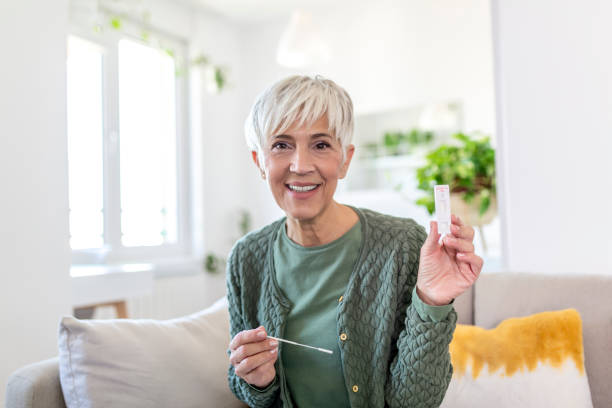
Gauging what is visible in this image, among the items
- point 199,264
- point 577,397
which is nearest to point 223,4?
point 199,264

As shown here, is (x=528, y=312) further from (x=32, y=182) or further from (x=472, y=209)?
(x=32, y=182)

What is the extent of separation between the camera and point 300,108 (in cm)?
105

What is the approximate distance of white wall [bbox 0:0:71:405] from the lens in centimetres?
157

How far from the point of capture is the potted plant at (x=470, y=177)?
7.80 feet

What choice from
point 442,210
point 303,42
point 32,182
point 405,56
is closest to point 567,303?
point 442,210

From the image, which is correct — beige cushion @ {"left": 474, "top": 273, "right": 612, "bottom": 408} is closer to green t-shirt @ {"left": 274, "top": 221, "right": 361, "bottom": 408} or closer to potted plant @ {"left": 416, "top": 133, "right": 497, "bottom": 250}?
green t-shirt @ {"left": 274, "top": 221, "right": 361, "bottom": 408}

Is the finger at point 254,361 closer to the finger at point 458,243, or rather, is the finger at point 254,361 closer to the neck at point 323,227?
the neck at point 323,227

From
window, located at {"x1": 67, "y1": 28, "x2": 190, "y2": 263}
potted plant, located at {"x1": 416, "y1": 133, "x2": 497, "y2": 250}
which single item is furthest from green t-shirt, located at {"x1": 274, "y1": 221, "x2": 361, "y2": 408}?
window, located at {"x1": 67, "y1": 28, "x2": 190, "y2": 263}

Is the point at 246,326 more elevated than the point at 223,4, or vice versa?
the point at 223,4

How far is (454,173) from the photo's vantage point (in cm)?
240

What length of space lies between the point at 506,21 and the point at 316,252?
1411 millimetres

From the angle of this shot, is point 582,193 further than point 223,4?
No

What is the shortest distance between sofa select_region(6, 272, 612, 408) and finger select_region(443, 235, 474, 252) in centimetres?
68

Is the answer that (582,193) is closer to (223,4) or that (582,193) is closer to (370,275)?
(370,275)
